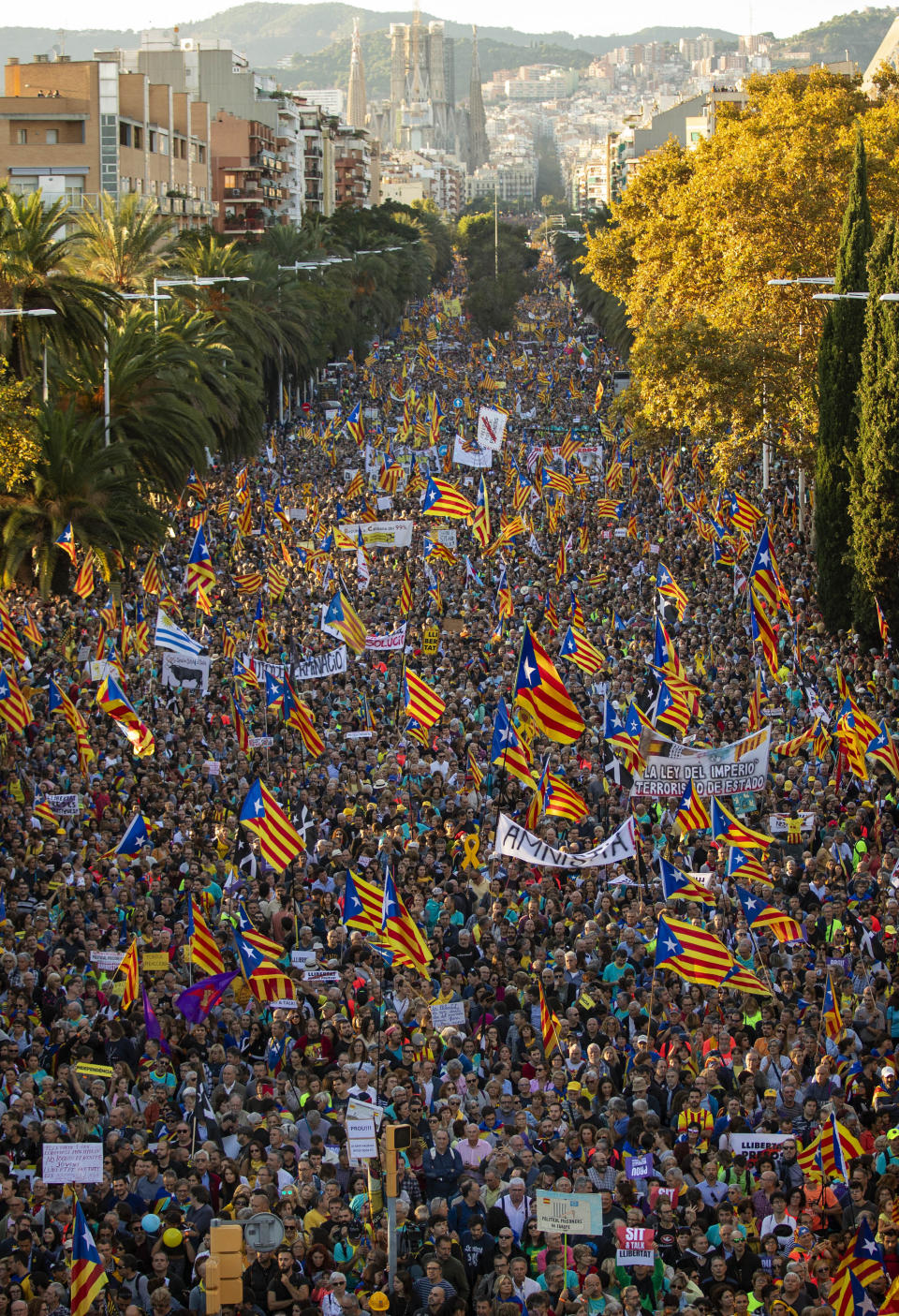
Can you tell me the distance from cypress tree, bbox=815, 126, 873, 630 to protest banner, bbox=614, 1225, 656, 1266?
21.8 meters

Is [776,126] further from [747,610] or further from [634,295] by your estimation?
[747,610]

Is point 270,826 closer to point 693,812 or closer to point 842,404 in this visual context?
point 693,812

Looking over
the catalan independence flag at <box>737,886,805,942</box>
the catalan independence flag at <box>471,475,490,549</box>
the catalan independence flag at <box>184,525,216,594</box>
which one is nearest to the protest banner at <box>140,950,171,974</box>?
the catalan independence flag at <box>737,886,805,942</box>

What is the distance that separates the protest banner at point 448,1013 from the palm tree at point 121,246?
35.3 metres

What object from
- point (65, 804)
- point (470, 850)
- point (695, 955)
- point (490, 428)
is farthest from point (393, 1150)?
point (490, 428)

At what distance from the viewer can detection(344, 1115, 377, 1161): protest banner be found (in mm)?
10633

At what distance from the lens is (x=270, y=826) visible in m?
16.3

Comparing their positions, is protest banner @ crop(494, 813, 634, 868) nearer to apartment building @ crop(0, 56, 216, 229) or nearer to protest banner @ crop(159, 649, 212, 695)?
protest banner @ crop(159, 649, 212, 695)

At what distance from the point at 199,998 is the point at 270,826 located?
321 centimetres

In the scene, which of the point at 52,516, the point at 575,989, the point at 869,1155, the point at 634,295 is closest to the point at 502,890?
the point at 575,989

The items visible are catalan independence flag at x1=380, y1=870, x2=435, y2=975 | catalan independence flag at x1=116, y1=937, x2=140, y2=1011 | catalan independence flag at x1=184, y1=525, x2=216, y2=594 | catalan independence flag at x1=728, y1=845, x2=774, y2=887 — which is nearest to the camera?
catalan independence flag at x1=116, y1=937, x2=140, y2=1011

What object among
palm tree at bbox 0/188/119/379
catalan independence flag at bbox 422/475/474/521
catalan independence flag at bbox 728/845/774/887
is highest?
palm tree at bbox 0/188/119/379

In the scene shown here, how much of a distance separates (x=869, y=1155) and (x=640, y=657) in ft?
51.8

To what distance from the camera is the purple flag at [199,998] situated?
13.2 meters
